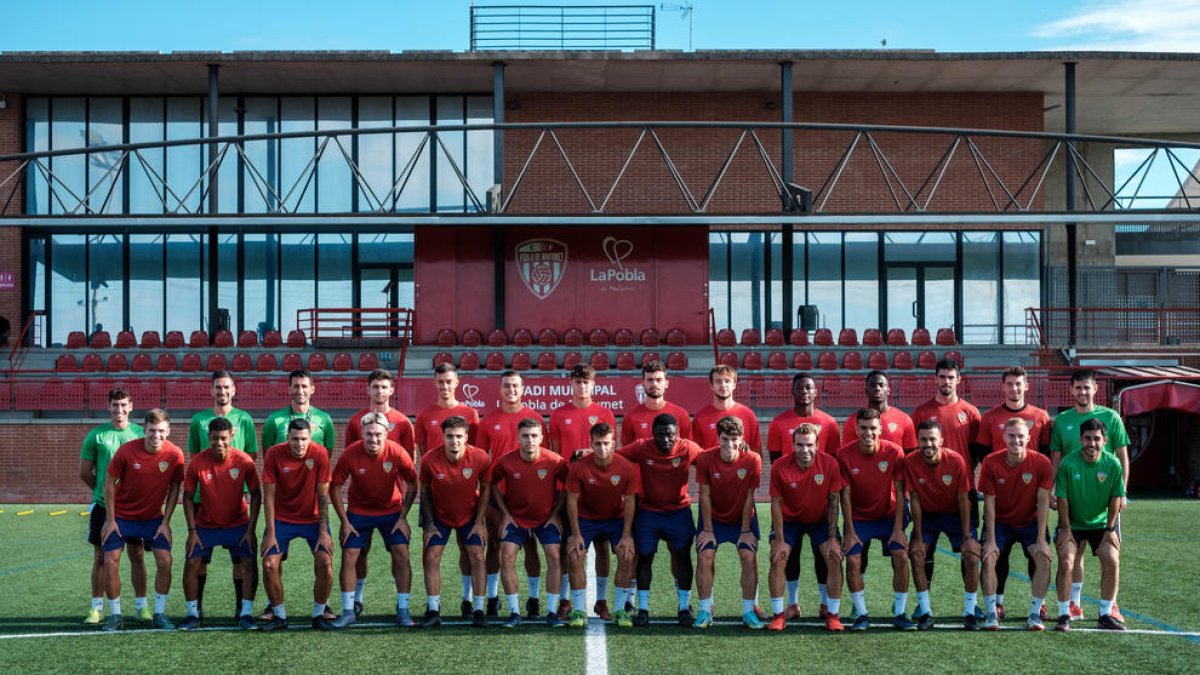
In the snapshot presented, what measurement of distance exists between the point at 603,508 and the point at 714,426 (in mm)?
1457

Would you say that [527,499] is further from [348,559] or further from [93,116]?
[93,116]

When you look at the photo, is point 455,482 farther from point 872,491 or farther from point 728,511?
point 872,491

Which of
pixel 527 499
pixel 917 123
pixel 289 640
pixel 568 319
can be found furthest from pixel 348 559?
pixel 917 123

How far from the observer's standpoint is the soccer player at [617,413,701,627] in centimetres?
889

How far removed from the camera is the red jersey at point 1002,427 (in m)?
9.76

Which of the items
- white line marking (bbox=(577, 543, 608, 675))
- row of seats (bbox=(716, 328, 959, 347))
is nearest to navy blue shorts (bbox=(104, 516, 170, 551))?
white line marking (bbox=(577, 543, 608, 675))

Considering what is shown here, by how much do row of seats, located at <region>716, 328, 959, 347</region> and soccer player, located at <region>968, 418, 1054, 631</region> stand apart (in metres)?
15.0

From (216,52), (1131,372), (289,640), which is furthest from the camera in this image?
(216,52)

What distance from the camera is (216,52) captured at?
23.8 meters

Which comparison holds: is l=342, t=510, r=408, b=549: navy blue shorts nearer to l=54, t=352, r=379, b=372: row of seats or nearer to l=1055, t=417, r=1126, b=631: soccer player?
l=1055, t=417, r=1126, b=631: soccer player

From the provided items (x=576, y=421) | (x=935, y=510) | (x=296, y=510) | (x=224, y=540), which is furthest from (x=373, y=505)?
(x=935, y=510)

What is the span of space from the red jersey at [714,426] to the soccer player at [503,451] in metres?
1.43

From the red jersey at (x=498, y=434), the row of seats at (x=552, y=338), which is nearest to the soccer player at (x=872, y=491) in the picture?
the red jersey at (x=498, y=434)

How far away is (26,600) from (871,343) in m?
18.1
